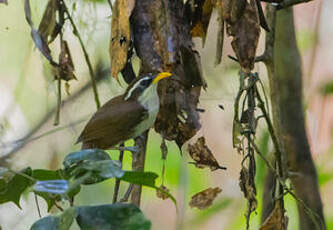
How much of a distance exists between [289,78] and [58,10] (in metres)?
0.96

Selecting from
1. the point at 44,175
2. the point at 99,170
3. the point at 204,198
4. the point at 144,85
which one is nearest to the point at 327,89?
the point at 204,198

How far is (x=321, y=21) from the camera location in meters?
2.97

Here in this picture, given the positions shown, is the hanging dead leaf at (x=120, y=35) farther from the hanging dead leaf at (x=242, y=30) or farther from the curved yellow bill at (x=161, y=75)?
the hanging dead leaf at (x=242, y=30)

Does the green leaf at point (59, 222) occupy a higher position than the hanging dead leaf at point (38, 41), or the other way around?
A: the hanging dead leaf at point (38, 41)

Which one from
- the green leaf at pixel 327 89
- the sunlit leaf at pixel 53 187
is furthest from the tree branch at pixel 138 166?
the green leaf at pixel 327 89

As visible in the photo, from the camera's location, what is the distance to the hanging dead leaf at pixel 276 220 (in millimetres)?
1580

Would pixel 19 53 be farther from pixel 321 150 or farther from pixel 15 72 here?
pixel 321 150

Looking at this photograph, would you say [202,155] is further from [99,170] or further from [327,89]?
[327,89]

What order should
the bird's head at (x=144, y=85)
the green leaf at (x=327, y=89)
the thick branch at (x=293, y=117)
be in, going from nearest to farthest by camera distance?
the bird's head at (x=144, y=85), the thick branch at (x=293, y=117), the green leaf at (x=327, y=89)

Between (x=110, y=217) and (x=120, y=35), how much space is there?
0.59 metres

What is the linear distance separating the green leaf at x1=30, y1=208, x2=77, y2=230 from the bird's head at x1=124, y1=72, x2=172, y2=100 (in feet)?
1.89

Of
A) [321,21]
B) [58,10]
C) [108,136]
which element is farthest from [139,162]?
[321,21]

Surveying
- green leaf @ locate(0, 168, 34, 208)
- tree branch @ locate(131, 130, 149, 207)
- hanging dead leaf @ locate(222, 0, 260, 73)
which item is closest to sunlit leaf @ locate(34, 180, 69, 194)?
→ green leaf @ locate(0, 168, 34, 208)

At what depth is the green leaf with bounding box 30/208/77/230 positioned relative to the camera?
3.39ft
